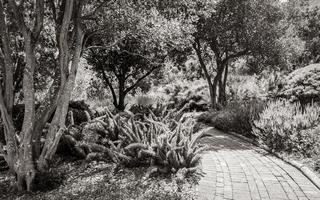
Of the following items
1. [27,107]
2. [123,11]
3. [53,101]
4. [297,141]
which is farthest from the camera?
[123,11]

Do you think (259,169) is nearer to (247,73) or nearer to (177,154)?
(177,154)

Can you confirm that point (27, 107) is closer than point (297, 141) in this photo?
Yes

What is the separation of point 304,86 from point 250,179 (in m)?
7.21

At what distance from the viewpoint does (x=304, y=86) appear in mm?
10984

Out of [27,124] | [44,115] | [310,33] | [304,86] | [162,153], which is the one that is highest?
[310,33]

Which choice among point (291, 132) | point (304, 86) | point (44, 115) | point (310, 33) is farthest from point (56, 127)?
point (310, 33)

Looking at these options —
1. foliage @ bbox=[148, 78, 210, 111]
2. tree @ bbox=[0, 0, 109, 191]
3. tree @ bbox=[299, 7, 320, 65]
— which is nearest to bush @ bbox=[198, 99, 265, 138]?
foliage @ bbox=[148, 78, 210, 111]

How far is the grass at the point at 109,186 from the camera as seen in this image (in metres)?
4.70

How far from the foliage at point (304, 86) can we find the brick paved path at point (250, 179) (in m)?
4.43

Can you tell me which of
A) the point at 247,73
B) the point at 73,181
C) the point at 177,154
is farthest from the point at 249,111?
the point at 247,73

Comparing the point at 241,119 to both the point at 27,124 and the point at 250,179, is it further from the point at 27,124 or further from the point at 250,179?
the point at 27,124

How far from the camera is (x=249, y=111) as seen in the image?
10336mm

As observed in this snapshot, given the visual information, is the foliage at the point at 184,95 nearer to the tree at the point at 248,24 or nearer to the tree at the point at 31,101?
the tree at the point at 248,24

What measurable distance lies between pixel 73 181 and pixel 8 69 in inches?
101
